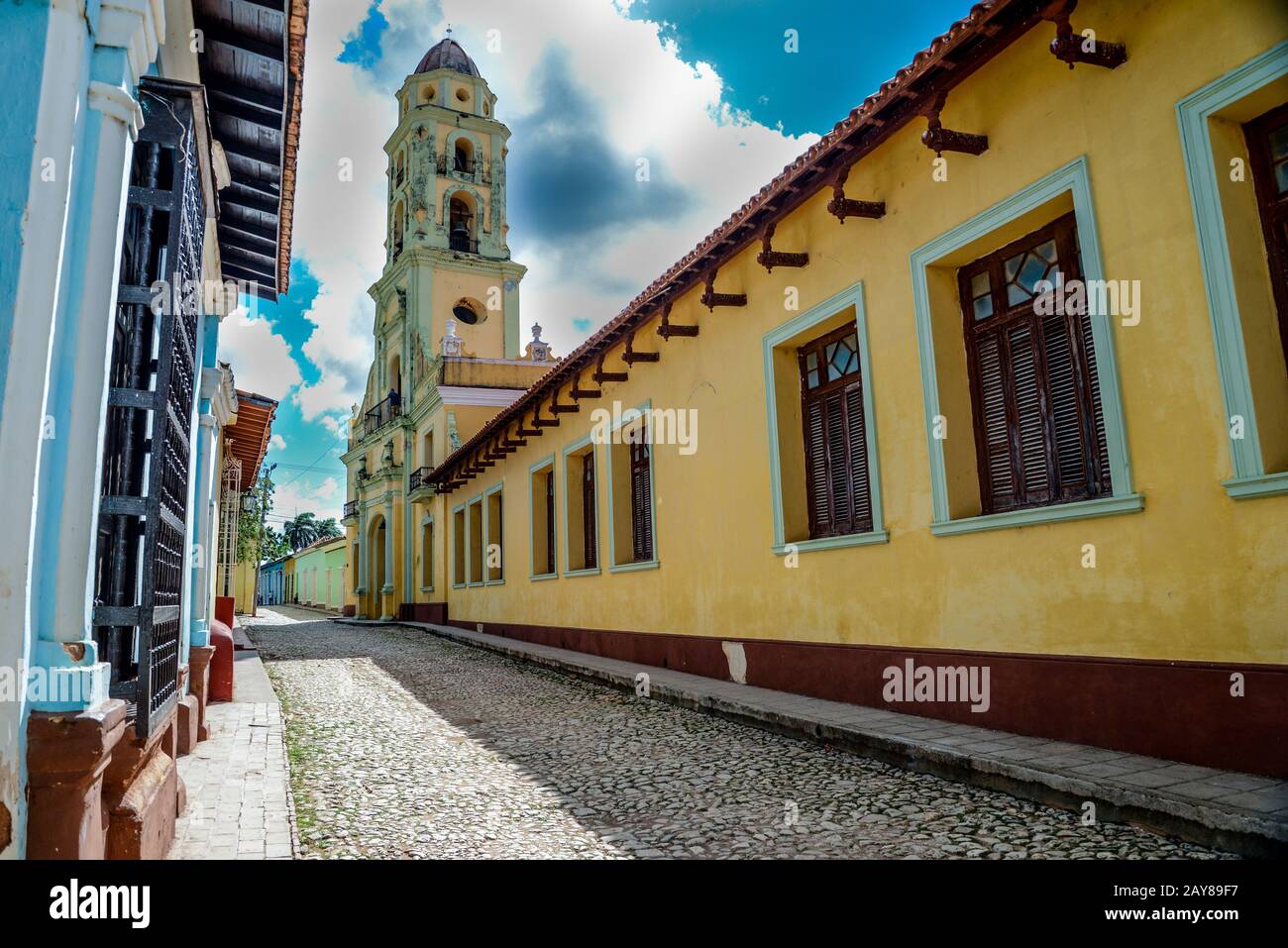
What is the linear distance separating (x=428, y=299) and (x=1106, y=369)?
22160 millimetres

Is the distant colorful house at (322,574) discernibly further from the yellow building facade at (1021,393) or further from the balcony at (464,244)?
the yellow building facade at (1021,393)

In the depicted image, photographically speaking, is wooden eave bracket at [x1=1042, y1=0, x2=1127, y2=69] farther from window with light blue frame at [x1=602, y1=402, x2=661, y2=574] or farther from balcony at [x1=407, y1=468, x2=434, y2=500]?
balcony at [x1=407, y1=468, x2=434, y2=500]

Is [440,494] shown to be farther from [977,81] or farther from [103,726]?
[103,726]

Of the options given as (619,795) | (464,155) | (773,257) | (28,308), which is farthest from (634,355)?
(464,155)

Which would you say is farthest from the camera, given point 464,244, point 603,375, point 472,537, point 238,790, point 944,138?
point 464,244

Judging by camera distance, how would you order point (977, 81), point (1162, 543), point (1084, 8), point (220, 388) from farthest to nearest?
1. point (220, 388)
2. point (977, 81)
3. point (1084, 8)
4. point (1162, 543)

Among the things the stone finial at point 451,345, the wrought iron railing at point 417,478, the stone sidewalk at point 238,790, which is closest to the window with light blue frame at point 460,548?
the wrought iron railing at point 417,478

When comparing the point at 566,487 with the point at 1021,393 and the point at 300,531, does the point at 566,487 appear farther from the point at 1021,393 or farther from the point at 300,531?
the point at 300,531

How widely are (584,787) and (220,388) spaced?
3.98 metres

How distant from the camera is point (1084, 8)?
4.71 m

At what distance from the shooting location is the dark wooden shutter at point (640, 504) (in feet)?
35.7

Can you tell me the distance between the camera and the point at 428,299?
24453mm
